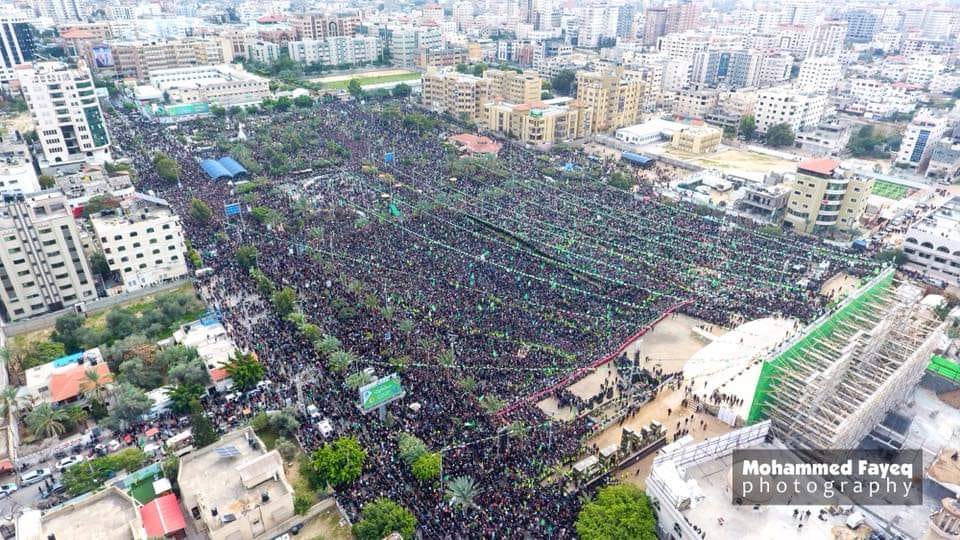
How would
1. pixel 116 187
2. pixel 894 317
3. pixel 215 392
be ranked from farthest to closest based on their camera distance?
pixel 116 187 → pixel 215 392 → pixel 894 317

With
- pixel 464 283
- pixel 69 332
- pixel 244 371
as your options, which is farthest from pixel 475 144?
pixel 69 332

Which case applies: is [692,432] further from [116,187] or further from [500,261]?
[116,187]

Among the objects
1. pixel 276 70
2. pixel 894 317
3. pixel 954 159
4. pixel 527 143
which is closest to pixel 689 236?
pixel 894 317

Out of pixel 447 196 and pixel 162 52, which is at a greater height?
pixel 162 52

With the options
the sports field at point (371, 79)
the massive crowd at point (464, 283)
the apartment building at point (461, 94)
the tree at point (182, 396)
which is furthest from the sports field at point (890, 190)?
the sports field at point (371, 79)

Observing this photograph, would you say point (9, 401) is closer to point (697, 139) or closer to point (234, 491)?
point (234, 491)

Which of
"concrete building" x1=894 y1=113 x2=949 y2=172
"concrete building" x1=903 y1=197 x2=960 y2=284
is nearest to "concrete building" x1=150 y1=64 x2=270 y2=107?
"concrete building" x1=903 y1=197 x2=960 y2=284

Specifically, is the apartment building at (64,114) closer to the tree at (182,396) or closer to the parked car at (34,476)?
the tree at (182,396)

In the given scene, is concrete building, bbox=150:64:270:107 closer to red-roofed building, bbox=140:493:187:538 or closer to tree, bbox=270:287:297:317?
tree, bbox=270:287:297:317
